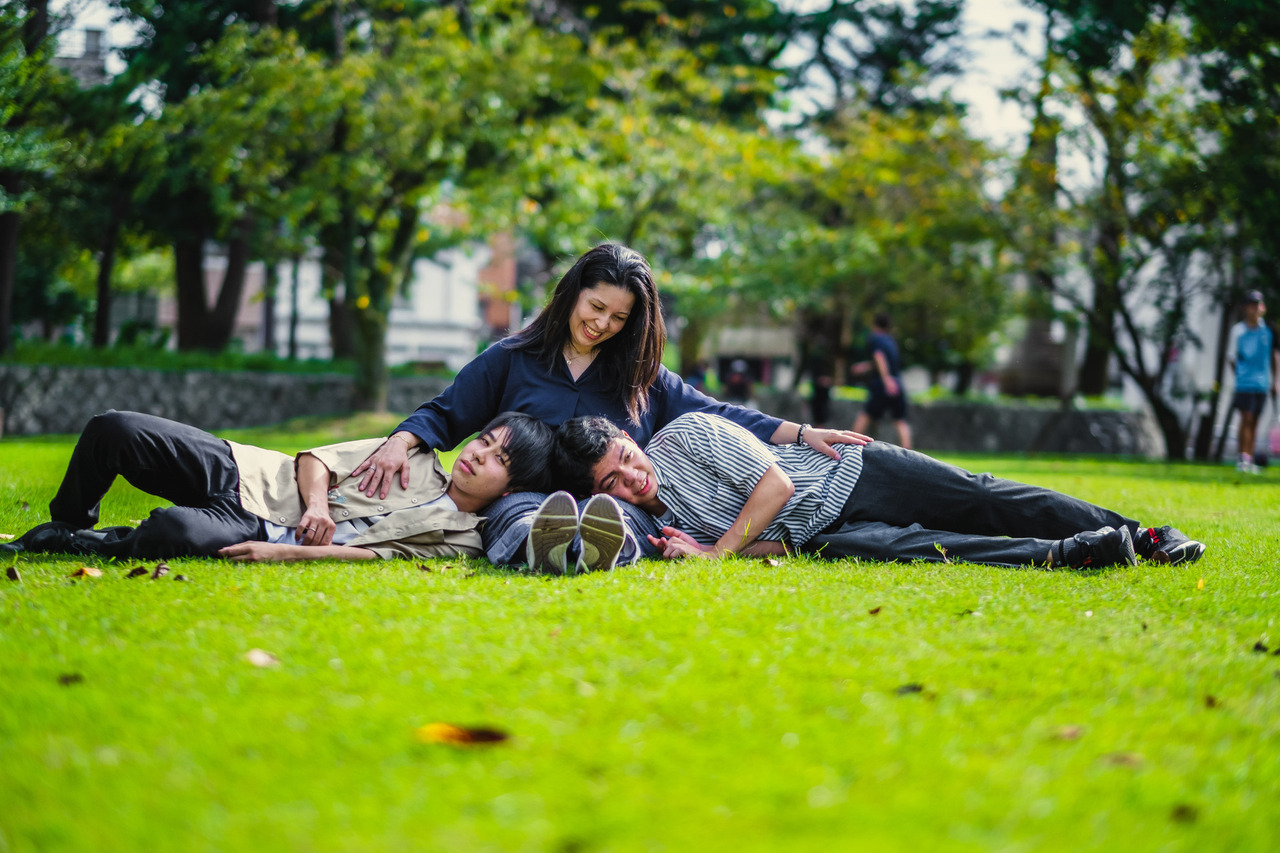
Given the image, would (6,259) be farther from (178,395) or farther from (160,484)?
(160,484)

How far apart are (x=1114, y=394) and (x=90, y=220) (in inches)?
1207

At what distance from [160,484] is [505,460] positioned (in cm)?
151

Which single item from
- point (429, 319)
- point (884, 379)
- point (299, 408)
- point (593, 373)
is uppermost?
point (429, 319)

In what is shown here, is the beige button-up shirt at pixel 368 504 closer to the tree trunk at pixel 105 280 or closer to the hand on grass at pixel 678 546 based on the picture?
the hand on grass at pixel 678 546

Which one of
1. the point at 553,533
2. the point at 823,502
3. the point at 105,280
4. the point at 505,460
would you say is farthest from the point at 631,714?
the point at 105,280

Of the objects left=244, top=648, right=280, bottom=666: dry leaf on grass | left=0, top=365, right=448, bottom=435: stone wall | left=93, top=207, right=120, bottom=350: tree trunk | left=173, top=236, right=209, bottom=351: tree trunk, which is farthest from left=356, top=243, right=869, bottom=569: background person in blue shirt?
left=173, top=236, right=209, bottom=351: tree trunk

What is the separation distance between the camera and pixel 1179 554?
460 cm

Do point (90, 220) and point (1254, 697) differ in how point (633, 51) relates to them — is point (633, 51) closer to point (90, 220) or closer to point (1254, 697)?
point (90, 220)

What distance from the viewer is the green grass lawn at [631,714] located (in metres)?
1.76

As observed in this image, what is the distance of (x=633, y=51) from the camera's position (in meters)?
15.8

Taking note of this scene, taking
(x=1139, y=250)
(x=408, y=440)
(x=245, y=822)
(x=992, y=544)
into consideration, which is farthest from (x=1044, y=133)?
(x=245, y=822)

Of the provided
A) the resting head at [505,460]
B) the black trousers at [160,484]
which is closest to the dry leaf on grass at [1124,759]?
the resting head at [505,460]

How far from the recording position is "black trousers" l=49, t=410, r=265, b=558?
4184 mm

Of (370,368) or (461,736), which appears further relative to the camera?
(370,368)
